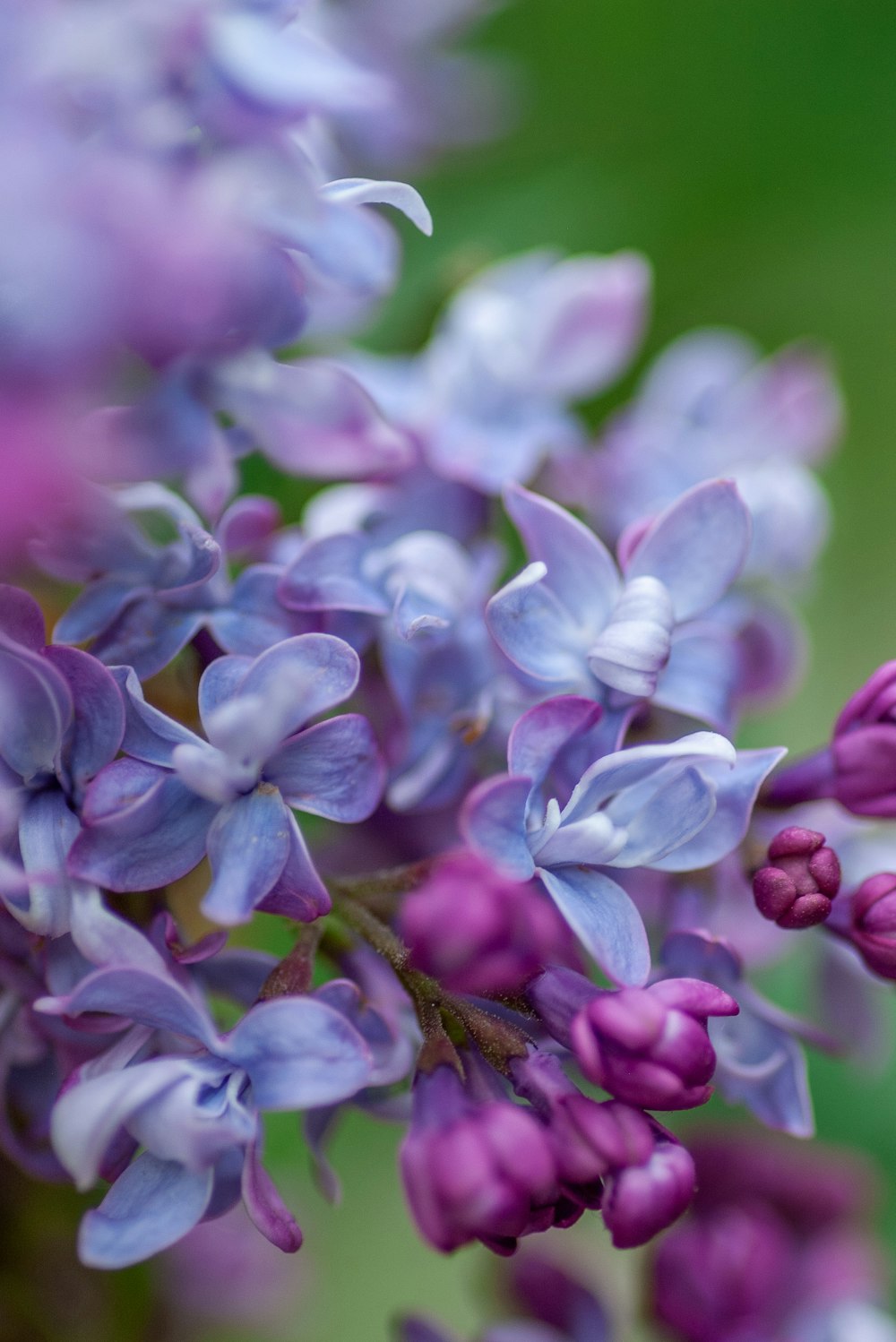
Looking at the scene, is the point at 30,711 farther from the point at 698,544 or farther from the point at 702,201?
the point at 702,201

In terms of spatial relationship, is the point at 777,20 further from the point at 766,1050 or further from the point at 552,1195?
the point at 552,1195

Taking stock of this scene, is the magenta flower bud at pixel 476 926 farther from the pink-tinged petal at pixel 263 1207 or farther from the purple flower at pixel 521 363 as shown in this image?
the purple flower at pixel 521 363

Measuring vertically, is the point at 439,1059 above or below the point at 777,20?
below

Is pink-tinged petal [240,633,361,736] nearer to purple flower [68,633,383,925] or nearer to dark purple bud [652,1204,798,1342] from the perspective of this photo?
purple flower [68,633,383,925]

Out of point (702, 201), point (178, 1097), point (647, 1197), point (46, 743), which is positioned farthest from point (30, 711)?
point (702, 201)

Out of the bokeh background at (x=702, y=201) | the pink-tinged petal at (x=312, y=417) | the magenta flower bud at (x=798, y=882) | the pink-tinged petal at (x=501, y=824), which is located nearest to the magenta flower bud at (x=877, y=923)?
the magenta flower bud at (x=798, y=882)

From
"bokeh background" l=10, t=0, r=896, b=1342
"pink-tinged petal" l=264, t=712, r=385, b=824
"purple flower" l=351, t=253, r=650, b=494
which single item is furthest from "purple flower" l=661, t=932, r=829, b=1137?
"bokeh background" l=10, t=0, r=896, b=1342

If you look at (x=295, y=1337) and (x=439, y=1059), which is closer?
(x=439, y=1059)

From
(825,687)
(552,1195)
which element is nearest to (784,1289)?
(552,1195)
